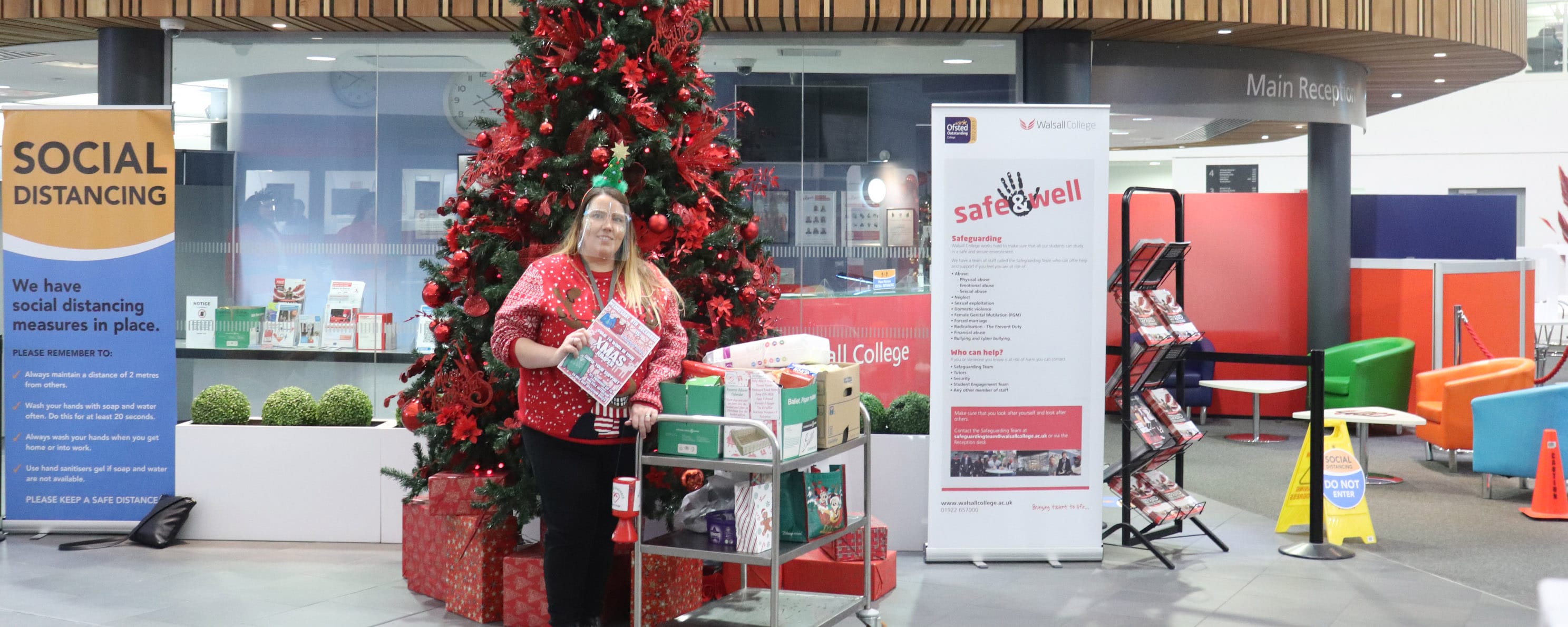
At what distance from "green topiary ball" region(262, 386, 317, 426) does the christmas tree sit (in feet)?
4.21

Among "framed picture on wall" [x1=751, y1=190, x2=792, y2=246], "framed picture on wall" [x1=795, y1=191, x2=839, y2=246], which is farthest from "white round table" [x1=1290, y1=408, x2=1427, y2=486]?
"framed picture on wall" [x1=751, y1=190, x2=792, y2=246]

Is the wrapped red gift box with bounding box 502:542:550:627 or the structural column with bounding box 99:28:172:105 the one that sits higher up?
the structural column with bounding box 99:28:172:105

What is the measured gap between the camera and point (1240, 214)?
9.63m

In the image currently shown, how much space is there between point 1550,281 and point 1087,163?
11404 mm

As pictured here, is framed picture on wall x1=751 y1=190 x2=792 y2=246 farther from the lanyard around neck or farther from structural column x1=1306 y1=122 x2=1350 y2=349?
structural column x1=1306 y1=122 x2=1350 y2=349

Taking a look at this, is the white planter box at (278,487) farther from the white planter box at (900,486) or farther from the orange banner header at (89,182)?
the white planter box at (900,486)

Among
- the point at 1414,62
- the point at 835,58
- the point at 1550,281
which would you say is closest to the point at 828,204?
the point at 835,58

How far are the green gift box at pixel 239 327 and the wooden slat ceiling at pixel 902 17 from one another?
1.37 meters

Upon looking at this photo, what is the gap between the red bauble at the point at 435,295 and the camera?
4035 mm

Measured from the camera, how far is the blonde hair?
344 cm

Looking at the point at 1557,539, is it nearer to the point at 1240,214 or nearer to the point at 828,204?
the point at 828,204

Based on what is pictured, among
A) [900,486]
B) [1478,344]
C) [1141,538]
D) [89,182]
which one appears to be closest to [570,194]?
[900,486]

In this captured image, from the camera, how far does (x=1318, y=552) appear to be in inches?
204

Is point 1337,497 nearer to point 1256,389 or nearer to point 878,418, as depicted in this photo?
point 878,418
